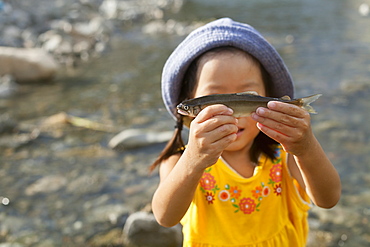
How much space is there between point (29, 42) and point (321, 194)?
48.5 feet

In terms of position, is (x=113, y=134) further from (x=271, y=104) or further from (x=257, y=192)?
(x=271, y=104)

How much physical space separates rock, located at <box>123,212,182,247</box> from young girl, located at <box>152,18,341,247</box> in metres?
1.35

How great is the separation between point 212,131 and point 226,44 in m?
0.75

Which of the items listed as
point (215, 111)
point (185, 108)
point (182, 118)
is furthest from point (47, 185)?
point (215, 111)

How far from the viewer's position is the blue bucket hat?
100.0 inches

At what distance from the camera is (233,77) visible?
240 cm

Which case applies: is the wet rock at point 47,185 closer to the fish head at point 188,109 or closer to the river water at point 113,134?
the river water at point 113,134

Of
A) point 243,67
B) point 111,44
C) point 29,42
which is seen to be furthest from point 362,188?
point 29,42

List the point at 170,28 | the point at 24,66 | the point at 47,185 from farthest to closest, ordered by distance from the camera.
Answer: the point at 170,28 → the point at 24,66 → the point at 47,185

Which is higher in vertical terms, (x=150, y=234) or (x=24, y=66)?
(x=150, y=234)

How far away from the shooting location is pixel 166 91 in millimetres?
2836

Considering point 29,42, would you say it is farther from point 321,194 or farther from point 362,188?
point 321,194

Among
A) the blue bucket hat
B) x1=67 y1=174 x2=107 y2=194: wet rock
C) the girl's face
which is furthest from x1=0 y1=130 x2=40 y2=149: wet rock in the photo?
the girl's face

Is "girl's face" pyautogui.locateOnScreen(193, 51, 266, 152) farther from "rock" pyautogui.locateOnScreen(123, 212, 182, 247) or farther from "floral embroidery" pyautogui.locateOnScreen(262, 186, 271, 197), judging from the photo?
"rock" pyautogui.locateOnScreen(123, 212, 182, 247)
